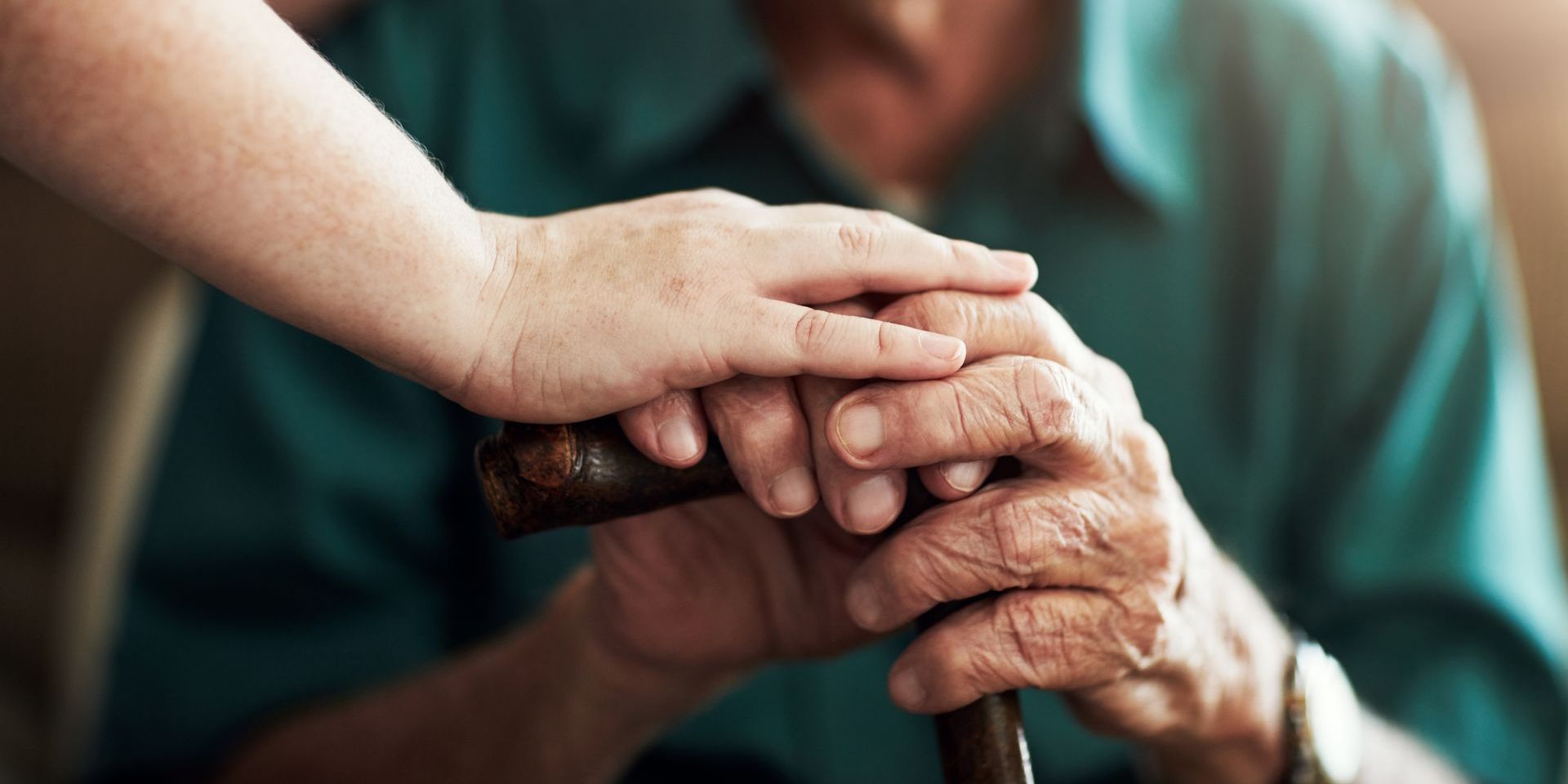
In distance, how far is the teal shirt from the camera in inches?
37.9

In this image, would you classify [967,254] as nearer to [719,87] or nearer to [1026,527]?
[1026,527]

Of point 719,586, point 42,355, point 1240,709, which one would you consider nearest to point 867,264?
point 719,586

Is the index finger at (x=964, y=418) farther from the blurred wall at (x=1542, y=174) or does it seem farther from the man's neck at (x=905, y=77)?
the blurred wall at (x=1542, y=174)

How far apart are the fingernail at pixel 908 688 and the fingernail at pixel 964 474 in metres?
0.09

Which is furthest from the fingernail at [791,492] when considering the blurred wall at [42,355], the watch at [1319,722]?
the blurred wall at [42,355]

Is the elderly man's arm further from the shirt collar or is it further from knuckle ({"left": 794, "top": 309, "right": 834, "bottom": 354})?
the shirt collar

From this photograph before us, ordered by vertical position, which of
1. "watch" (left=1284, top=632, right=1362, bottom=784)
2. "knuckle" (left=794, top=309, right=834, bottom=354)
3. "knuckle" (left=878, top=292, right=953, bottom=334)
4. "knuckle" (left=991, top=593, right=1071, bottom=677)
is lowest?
"watch" (left=1284, top=632, right=1362, bottom=784)

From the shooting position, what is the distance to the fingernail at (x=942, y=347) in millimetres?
536

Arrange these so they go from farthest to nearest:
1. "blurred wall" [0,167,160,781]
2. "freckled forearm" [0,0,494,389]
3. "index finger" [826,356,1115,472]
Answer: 1. "blurred wall" [0,167,160,781]
2. "index finger" [826,356,1115,472]
3. "freckled forearm" [0,0,494,389]

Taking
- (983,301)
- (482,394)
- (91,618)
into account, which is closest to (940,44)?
(983,301)

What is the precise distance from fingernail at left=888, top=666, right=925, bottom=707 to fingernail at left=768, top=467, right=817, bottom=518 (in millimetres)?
96

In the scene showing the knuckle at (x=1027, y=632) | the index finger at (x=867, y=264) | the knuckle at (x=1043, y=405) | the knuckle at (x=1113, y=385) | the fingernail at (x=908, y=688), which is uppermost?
the index finger at (x=867, y=264)

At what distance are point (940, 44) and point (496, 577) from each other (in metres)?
0.60

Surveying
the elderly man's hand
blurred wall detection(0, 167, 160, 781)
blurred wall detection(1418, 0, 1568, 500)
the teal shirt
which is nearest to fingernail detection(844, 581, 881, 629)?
the elderly man's hand
